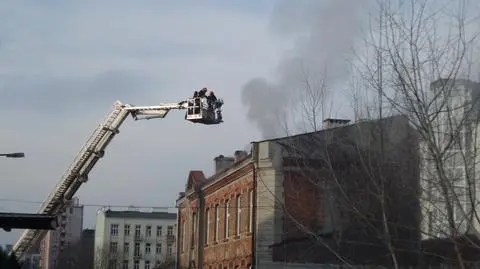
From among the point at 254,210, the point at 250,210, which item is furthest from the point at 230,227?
the point at 254,210

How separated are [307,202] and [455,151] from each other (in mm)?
14878

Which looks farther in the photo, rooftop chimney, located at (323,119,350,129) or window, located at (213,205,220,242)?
window, located at (213,205,220,242)

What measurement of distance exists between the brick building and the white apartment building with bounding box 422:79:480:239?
792 mm

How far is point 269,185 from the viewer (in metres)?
29.6

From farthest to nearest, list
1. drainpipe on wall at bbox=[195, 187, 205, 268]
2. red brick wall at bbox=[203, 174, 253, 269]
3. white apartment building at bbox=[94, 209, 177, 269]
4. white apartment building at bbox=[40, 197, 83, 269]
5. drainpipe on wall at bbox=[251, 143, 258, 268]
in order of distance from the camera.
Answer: white apartment building at bbox=[40, 197, 83, 269] → white apartment building at bbox=[94, 209, 177, 269] → drainpipe on wall at bbox=[195, 187, 205, 268] → red brick wall at bbox=[203, 174, 253, 269] → drainpipe on wall at bbox=[251, 143, 258, 268]

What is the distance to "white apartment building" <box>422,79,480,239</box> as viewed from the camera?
14141mm

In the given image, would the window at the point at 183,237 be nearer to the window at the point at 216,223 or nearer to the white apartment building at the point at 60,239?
the window at the point at 216,223

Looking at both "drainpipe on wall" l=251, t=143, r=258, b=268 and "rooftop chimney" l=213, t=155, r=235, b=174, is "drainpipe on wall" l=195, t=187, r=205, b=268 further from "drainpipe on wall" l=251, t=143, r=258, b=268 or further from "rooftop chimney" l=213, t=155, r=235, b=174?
"drainpipe on wall" l=251, t=143, r=258, b=268

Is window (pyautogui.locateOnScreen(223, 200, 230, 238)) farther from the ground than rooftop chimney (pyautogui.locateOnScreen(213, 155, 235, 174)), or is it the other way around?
rooftop chimney (pyautogui.locateOnScreen(213, 155, 235, 174))

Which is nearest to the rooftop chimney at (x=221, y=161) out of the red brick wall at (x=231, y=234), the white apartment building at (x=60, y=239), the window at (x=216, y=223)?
the red brick wall at (x=231, y=234)

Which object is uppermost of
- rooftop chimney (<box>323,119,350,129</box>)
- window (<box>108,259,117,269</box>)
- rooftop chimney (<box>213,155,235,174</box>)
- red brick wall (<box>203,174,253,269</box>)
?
rooftop chimney (<box>213,155,235,174</box>)

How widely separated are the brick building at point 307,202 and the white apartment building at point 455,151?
792mm

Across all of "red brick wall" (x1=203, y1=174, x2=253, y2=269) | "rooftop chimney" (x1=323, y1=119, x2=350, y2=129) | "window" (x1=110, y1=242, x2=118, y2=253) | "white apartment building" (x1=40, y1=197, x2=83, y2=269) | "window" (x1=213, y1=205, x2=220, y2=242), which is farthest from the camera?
"white apartment building" (x1=40, y1=197, x2=83, y2=269)

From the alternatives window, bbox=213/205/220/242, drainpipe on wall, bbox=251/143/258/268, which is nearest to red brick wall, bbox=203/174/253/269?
window, bbox=213/205/220/242
